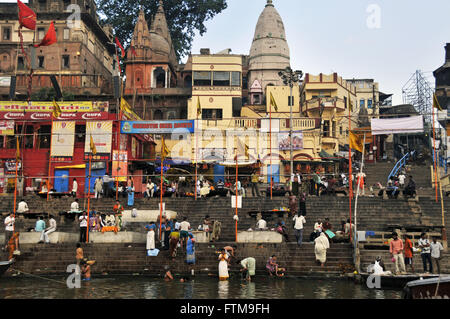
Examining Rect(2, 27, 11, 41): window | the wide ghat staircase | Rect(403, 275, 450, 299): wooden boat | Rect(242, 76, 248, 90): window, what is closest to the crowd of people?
the wide ghat staircase

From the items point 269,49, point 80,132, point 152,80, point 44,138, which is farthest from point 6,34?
point 269,49

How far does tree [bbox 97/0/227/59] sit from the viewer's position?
61.8 m

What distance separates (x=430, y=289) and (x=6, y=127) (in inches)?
1280

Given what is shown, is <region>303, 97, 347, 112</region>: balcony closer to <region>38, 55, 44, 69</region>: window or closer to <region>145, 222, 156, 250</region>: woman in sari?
<region>38, 55, 44, 69</region>: window

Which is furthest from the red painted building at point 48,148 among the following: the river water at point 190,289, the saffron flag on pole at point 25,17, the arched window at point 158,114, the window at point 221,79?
the river water at point 190,289

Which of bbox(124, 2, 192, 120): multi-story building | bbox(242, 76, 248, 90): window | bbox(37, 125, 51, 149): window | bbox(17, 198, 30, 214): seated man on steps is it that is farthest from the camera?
bbox(242, 76, 248, 90): window

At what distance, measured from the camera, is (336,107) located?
49625 millimetres

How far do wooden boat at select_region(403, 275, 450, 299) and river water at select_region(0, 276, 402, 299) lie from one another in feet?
14.1

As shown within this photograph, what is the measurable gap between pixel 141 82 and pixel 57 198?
2343cm

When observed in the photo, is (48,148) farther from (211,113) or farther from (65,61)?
(65,61)

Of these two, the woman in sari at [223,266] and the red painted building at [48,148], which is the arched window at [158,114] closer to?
the red painted building at [48,148]
